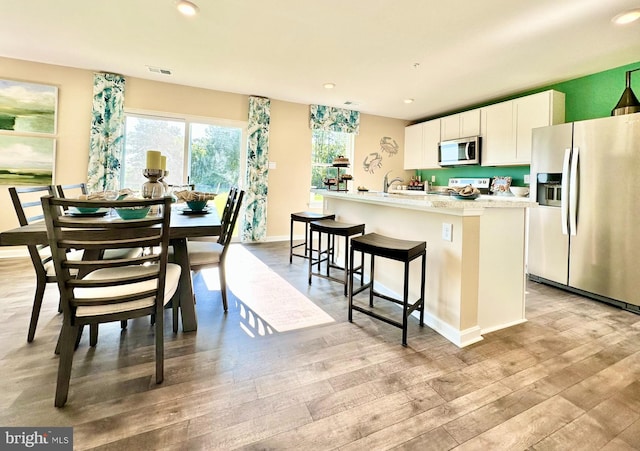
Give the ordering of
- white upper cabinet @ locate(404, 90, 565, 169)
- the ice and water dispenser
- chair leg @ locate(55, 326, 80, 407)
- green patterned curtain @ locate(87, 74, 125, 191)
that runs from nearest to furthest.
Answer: chair leg @ locate(55, 326, 80, 407)
the ice and water dispenser
white upper cabinet @ locate(404, 90, 565, 169)
green patterned curtain @ locate(87, 74, 125, 191)

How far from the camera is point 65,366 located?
1.36 m

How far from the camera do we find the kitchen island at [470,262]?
77.7 inches

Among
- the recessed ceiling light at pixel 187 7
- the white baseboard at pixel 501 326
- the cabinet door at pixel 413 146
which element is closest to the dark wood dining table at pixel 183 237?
the recessed ceiling light at pixel 187 7

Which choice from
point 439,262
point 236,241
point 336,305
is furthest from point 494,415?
point 236,241

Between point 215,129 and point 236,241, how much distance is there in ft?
6.34

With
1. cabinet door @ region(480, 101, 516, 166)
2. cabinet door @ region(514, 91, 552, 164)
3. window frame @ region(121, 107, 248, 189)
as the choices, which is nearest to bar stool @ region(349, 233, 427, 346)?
cabinet door @ region(514, 91, 552, 164)

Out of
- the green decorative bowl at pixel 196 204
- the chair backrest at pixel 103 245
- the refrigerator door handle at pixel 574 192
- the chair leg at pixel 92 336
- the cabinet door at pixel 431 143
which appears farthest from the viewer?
the cabinet door at pixel 431 143

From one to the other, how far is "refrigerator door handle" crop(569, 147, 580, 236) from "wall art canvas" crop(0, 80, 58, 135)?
248 inches

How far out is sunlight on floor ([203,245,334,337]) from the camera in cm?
223

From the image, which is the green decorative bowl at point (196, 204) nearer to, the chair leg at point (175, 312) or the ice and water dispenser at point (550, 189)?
the chair leg at point (175, 312)

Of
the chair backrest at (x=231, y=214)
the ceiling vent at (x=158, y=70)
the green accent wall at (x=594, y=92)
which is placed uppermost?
the ceiling vent at (x=158, y=70)

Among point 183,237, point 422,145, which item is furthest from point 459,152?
point 183,237

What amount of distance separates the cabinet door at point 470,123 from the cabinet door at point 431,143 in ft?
1.77

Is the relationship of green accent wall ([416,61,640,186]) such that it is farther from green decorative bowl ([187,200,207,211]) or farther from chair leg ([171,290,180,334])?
chair leg ([171,290,180,334])
